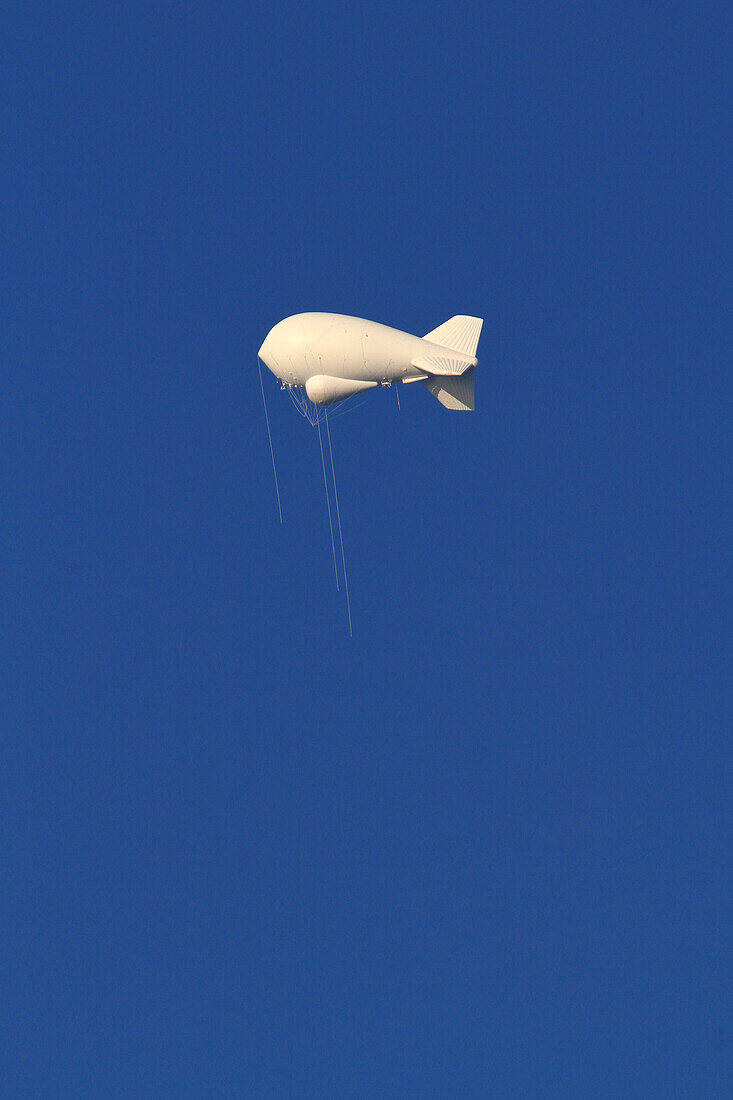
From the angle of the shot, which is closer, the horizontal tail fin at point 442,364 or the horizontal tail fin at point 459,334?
the horizontal tail fin at point 442,364

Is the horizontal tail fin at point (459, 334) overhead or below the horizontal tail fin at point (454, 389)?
overhead

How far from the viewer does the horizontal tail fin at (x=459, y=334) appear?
5506 cm

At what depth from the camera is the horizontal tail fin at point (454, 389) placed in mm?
54781

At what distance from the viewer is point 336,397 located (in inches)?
2133

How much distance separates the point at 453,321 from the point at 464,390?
279 centimetres

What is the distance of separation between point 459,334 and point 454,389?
2179 millimetres

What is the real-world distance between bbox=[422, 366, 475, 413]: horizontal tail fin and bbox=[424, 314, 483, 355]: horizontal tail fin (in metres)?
A: 1.03

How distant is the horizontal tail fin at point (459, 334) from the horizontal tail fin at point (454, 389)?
3.36 ft

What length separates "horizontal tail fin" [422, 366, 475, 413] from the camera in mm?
54781

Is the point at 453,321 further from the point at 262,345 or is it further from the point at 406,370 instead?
the point at 262,345

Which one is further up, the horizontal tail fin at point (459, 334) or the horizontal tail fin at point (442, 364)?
the horizontal tail fin at point (459, 334)

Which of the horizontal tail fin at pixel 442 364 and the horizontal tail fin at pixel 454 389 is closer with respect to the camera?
the horizontal tail fin at pixel 442 364

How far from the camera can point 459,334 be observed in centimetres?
5544

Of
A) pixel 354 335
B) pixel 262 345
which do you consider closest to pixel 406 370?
pixel 354 335
